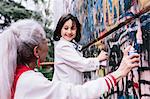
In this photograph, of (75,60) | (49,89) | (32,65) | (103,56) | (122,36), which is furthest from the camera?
(103,56)

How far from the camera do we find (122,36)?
348 cm

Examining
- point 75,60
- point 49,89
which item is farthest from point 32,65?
point 75,60

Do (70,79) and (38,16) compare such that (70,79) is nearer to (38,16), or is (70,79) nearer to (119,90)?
(119,90)

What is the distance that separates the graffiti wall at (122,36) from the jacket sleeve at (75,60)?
0.23m

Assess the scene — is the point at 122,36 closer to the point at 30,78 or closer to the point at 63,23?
the point at 63,23

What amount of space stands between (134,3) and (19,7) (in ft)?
33.7

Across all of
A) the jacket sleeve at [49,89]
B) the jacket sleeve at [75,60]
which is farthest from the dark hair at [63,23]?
the jacket sleeve at [49,89]

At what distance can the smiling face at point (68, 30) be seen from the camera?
4.01 m

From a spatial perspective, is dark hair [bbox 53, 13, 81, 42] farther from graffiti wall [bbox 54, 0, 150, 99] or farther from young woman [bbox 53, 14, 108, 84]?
graffiti wall [bbox 54, 0, 150, 99]

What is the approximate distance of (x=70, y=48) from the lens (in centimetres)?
380

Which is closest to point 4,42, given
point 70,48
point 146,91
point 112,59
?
point 146,91

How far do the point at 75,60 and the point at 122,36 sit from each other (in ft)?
1.71

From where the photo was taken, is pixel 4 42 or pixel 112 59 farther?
pixel 112 59

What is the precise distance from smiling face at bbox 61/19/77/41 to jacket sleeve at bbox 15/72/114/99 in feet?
5.02
